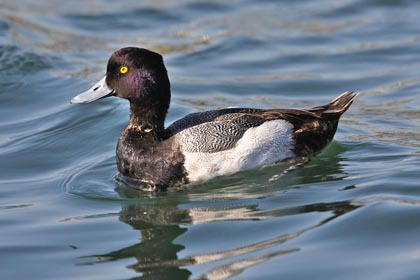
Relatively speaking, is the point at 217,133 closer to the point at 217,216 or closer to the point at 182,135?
the point at 182,135

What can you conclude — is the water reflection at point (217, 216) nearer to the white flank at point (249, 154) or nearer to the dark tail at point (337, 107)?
the white flank at point (249, 154)

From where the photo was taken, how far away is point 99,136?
1124cm

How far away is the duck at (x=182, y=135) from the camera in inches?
355

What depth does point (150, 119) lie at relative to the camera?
9.34 meters

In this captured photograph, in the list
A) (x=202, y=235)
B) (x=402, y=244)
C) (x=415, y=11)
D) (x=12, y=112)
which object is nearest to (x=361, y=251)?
(x=402, y=244)

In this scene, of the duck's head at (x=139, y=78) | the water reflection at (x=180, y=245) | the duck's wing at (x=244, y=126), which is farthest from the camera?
the duck's head at (x=139, y=78)

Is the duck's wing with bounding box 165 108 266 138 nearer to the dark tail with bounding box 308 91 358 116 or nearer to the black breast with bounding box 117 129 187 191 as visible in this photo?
the black breast with bounding box 117 129 187 191

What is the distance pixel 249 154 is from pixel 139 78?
1.31 meters

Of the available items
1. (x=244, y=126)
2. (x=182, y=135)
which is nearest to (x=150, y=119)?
(x=182, y=135)

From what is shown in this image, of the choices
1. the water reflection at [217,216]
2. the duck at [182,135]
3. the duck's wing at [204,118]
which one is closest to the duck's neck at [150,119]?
the duck at [182,135]

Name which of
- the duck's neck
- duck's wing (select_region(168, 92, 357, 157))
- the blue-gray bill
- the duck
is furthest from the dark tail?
the blue-gray bill

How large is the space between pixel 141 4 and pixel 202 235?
1126 cm

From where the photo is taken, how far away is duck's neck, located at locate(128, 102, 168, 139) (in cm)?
934

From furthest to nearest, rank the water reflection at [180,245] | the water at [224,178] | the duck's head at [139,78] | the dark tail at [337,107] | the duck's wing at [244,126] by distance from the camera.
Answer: the dark tail at [337,107]
the duck's head at [139,78]
the duck's wing at [244,126]
the water at [224,178]
the water reflection at [180,245]
